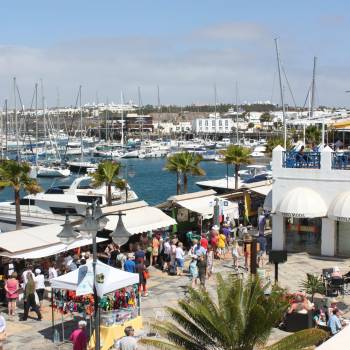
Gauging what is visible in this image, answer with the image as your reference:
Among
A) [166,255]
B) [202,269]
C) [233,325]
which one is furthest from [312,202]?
[233,325]

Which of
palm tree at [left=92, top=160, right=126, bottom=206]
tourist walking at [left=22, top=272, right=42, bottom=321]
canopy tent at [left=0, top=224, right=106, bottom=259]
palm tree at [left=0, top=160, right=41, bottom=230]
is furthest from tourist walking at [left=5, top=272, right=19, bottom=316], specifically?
palm tree at [left=92, top=160, right=126, bottom=206]

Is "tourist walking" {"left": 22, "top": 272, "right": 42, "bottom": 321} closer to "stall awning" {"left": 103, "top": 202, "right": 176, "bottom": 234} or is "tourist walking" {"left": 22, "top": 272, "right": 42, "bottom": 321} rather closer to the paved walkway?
the paved walkway

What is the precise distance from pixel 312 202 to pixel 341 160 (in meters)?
1.78

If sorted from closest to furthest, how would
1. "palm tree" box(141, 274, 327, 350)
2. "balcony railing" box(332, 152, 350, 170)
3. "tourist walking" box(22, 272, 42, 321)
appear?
"palm tree" box(141, 274, 327, 350) → "tourist walking" box(22, 272, 42, 321) → "balcony railing" box(332, 152, 350, 170)

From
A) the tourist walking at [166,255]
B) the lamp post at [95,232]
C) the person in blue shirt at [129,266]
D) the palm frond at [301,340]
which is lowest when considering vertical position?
the tourist walking at [166,255]

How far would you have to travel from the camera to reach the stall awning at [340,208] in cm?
2073

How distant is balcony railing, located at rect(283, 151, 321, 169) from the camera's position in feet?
72.9

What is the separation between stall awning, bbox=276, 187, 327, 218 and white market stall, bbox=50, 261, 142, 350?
8.77m

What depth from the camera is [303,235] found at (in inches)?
899

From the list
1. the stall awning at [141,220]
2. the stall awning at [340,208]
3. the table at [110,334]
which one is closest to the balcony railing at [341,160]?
the stall awning at [340,208]

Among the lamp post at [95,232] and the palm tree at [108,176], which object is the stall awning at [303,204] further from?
the palm tree at [108,176]

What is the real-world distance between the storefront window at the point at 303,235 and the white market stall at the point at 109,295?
9.83 m

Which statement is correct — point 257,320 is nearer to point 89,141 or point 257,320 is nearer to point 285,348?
point 285,348

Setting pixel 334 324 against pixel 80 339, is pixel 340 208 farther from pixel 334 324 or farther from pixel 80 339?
pixel 80 339
